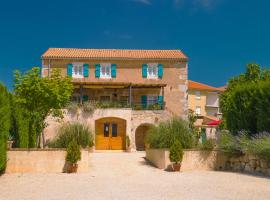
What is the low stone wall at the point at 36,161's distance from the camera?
42.5ft

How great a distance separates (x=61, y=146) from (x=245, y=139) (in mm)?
7378

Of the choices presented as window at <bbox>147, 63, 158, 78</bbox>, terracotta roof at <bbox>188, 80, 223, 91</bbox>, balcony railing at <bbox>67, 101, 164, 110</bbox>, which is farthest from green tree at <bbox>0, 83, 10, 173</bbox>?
terracotta roof at <bbox>188, 80, 223, 91</bbox>

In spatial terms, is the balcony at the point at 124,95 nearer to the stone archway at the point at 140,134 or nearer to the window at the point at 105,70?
the window at the point at 105,70

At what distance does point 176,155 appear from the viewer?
1351 cm

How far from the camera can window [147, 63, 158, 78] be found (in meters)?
29.1

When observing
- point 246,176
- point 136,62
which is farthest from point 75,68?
point 246,176

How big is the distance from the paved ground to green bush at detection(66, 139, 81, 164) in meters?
0.70

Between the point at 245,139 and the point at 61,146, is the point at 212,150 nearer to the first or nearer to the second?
the point at 245,139

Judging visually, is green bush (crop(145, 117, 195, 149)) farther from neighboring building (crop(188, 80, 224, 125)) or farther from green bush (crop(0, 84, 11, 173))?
neighboring building (crop(188, 80, 224, 125))

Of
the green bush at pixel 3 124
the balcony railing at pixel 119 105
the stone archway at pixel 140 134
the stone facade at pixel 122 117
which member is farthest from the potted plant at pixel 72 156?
the stone archway at pixel 140 134

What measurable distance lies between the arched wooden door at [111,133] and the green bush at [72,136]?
32.8 ft

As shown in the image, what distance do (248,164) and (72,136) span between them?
7192 mm

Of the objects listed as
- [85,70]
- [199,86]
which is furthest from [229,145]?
[199,86]

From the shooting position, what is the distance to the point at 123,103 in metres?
27.6
